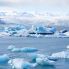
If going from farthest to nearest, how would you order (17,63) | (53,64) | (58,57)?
1. (58,57)
2. (53,64)
3. (17,63)

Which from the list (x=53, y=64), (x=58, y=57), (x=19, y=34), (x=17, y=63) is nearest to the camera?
(x=17, y=63)

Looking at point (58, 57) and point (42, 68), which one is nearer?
point (42, 68)

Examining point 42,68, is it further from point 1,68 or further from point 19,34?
point 19,34

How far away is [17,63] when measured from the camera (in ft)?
28.9

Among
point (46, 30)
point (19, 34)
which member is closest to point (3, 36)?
point (19, 34)

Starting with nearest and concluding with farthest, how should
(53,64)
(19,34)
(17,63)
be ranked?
(17,63) → (53,64) → (19,34)

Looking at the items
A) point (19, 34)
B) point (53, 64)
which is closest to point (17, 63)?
point (53, 64)

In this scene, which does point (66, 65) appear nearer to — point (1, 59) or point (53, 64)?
point (53, 64)

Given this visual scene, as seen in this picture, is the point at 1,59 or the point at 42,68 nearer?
the point at 42,68

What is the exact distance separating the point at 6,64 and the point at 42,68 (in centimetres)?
120

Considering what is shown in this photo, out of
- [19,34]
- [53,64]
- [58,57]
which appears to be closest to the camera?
[53,64]

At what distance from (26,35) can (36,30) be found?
881 mm

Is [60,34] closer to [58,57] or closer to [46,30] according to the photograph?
[46,30]

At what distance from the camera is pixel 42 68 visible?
9.21 metres
